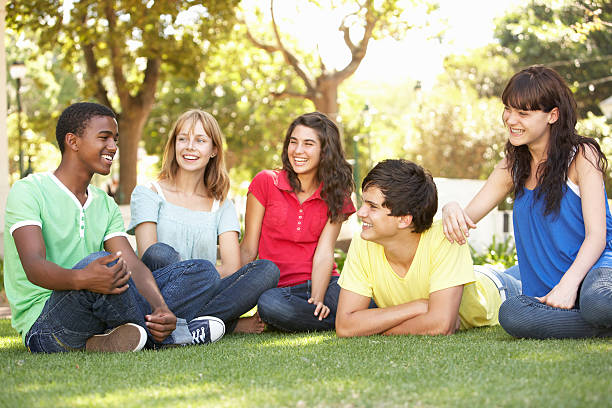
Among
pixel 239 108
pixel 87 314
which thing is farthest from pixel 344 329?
pixel 239 108

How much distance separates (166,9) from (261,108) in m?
11.7

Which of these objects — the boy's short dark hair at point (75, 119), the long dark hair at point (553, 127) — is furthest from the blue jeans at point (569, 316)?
the boy's short dark hair at point (75, 119)

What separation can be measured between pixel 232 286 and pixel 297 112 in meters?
A: 22.5

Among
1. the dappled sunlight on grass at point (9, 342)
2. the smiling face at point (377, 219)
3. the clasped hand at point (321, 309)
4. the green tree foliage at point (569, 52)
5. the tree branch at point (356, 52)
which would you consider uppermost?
the green tree foliage at point (569, 52)

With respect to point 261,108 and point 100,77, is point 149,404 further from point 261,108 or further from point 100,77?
point 261,108

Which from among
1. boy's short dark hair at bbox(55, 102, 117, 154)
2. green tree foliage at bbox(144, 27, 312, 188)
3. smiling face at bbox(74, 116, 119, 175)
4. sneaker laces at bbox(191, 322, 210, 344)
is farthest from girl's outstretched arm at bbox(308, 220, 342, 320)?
green tree foliage at bbox(144, 27, 312, 188)

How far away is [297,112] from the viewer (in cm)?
2716

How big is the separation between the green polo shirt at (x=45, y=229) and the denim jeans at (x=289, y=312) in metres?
1.19

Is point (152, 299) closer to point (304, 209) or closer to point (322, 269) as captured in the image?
point (322, 269)

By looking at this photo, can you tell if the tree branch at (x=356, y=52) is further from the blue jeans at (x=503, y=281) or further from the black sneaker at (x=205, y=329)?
the black sneaker at (x=205, y=329)

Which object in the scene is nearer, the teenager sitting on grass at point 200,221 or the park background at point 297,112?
the park background at point 297,112

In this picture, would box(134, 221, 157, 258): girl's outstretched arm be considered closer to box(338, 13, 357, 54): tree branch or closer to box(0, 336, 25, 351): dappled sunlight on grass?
box(0, 336, 25, 351): dappled sunlight on grass

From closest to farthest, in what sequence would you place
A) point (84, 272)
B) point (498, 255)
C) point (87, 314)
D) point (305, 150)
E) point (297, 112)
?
point (84, 272) → point (87, 314) → point (305, 150) → point (498, 255) → point (297, 112)

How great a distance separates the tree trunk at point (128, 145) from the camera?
1599 centimetres
